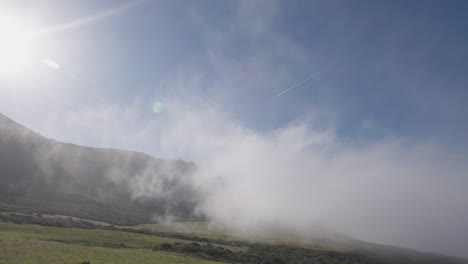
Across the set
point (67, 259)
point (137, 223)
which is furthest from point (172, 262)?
point (137, 223)

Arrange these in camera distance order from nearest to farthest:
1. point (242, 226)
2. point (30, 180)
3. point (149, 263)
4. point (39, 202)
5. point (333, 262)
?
point (149, 263) < point (333, 262) < point (39, 202) < point (242, 226) < point (30, 180)

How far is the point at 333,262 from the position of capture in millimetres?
89688

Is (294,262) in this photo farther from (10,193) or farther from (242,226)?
(10,193)

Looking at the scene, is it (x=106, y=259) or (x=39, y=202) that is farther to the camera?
(x=39, y=202)

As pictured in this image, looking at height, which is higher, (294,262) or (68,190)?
(68,190)

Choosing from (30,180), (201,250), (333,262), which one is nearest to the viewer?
(201,250)

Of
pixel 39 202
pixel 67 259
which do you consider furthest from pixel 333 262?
pixel 39 202

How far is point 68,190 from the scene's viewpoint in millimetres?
187250

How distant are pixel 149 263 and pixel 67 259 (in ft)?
43.0

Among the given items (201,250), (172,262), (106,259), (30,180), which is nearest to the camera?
(106,259)

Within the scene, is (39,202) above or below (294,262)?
above

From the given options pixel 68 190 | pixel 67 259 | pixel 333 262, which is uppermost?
pixel 68 190

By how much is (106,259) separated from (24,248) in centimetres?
1238

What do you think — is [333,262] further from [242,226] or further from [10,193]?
[10,193]
